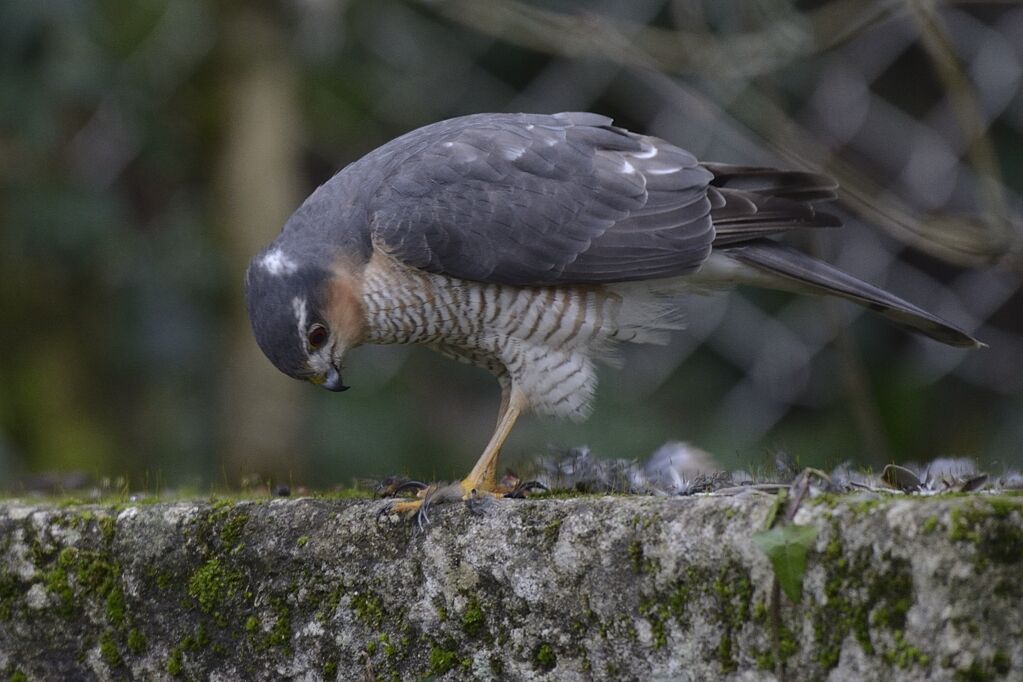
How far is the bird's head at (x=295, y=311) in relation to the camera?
3.08 metres

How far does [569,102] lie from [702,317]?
132 cm

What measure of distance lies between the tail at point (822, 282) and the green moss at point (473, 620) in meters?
1.43

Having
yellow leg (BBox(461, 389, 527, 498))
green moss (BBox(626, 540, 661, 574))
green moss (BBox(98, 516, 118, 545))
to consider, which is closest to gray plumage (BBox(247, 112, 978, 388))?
yellow leg (BBox(461, 389, 527, 498))

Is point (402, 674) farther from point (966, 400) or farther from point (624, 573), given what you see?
point (966, 400)

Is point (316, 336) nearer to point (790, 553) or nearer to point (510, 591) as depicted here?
point (510, 591)

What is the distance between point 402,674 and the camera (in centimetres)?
219

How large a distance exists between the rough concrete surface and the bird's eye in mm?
769

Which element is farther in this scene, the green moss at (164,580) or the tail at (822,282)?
the tail at (822,282)

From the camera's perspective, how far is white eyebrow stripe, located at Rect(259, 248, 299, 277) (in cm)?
311

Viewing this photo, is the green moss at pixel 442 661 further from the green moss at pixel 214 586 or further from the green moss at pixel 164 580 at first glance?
the green moss at pixel 164 580

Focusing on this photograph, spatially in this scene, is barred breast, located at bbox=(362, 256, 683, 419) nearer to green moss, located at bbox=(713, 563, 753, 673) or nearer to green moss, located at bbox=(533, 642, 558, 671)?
green moss, located at bbox=(533, 642, 558, 671)

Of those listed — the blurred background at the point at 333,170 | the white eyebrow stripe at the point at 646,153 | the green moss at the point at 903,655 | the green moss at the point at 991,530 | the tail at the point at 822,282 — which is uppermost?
the white eyebrow stripe at the point at 646,153

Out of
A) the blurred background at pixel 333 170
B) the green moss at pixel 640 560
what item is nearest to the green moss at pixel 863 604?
the green moss at pixel 640 560

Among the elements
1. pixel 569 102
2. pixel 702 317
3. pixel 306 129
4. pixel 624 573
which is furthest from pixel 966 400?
pixel 624 573
